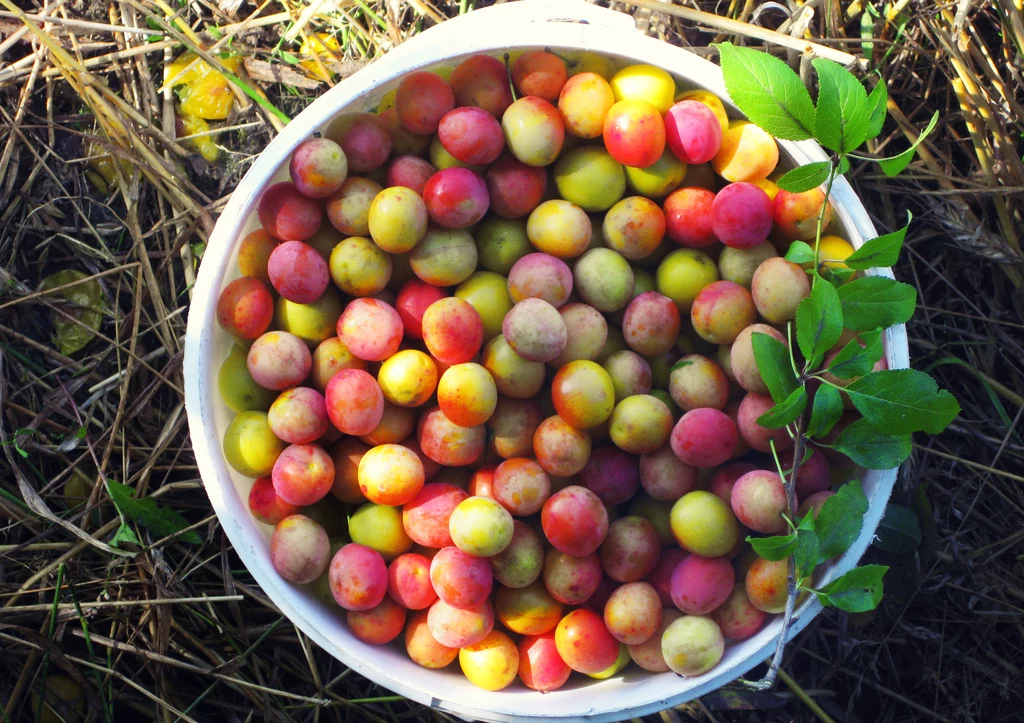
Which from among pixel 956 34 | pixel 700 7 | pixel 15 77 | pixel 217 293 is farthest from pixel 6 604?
pixel 956 34

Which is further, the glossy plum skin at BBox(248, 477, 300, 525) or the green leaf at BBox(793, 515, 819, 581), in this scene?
the glossy plum skin at BBox(248, 477, 300, 525)

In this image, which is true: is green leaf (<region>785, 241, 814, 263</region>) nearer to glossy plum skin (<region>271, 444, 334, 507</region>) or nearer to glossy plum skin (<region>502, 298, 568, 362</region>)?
glossy plum skin (<region>502, 298, 568, 362</region>)

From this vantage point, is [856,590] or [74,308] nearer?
[856,590]

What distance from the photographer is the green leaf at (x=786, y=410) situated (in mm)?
1136

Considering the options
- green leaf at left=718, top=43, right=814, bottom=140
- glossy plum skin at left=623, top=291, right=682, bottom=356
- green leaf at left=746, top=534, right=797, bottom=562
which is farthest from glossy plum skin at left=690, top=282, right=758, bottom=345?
green leaf at left=746, top=534, right=797, bottom=562

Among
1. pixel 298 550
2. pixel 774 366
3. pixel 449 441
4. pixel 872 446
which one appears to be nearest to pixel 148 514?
pixel 298 550

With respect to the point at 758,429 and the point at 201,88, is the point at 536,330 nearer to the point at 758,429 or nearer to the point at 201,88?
the point at 758,429

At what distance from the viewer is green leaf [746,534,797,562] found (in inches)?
44.8

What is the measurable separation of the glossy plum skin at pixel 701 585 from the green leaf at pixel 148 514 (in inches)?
44.3

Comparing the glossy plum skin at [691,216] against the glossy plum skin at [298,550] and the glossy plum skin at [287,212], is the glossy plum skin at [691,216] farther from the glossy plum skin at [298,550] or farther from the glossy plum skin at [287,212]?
the glossy plum skin at [298,550]

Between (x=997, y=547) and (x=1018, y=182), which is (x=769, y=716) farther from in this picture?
(x=1018, y=182)

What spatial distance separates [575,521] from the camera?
4.68ft

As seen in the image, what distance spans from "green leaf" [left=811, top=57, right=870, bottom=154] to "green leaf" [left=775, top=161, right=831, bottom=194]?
0.25 feet

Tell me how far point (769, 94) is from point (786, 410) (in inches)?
18.3
